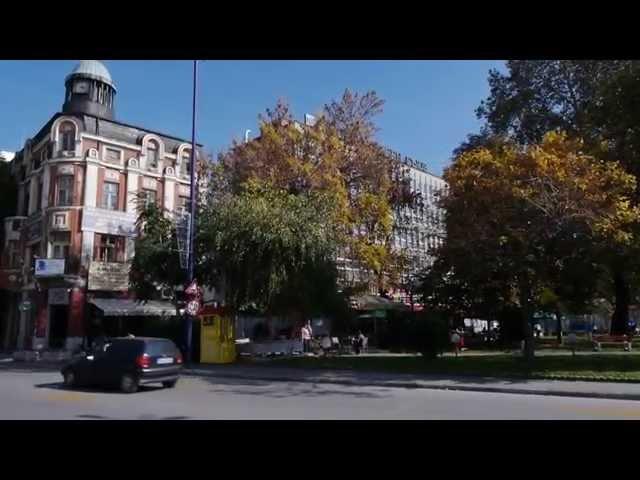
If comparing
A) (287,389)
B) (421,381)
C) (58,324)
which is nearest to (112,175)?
(58,324)

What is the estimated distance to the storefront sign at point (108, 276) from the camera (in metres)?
36.8

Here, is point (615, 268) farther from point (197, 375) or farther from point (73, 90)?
point (73, 90)

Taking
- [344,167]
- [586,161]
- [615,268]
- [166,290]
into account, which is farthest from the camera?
[344,167]

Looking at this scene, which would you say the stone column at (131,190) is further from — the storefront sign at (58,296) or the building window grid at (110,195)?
the storefront sign at (58,296)

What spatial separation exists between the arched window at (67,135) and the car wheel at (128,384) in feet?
81.9

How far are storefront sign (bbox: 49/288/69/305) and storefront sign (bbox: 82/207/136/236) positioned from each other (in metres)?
3.80

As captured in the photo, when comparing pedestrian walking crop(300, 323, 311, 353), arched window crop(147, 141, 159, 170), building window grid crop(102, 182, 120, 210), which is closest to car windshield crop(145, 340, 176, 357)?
pedestrian walking crop(300, 323, 311, 353)

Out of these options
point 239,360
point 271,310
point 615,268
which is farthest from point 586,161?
point 239,360

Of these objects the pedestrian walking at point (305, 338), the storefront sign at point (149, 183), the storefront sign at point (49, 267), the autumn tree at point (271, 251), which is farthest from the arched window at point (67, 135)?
the pedestrian walking at point (305, 338)

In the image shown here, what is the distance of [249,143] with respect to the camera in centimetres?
3244

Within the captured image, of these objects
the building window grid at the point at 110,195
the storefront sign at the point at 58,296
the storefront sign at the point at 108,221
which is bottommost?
the storefront sign at the point at 58,296

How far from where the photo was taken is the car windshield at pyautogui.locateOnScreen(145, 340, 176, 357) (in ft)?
56.2

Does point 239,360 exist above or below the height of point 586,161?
below
